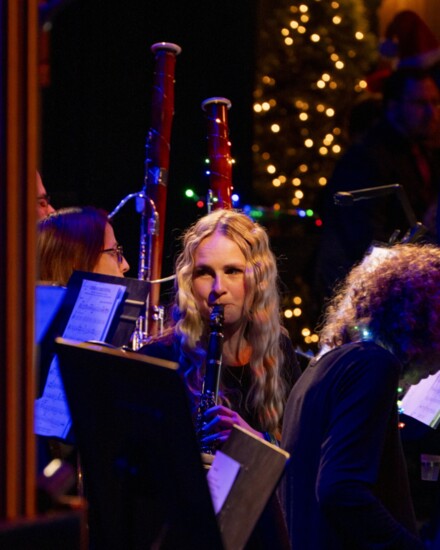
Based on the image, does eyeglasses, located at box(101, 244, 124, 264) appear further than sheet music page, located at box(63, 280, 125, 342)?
Yes

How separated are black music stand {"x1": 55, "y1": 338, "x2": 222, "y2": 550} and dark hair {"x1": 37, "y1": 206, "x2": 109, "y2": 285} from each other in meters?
1.94

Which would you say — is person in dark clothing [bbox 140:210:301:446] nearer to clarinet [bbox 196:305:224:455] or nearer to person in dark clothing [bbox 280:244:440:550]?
clarinet [bbox 196:305:224:455]

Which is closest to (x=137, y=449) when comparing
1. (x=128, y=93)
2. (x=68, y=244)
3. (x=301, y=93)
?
(x=68, y=244)

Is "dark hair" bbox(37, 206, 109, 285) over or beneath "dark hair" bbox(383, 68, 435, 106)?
beneath

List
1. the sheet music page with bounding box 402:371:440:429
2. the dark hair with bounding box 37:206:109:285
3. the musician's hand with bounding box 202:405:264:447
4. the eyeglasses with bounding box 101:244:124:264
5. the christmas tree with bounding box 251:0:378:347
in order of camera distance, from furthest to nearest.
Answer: the christmas tree with bounding box 251:0:378:347, the eyeglasses with bounding box 101:244:124:264, the dark hair with bounding box 37:206:109:285, the sheet music page with bounding box 402:371:440:429, the musician's hand with bounding box 202:405:264:447

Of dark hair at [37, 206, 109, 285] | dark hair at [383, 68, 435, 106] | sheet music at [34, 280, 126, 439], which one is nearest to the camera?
sheet music at [34, 280, 126, 439]

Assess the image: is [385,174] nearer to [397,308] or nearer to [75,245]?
[75,245]

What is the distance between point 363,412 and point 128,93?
354 cm

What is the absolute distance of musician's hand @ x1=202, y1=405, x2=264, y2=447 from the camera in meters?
2.56

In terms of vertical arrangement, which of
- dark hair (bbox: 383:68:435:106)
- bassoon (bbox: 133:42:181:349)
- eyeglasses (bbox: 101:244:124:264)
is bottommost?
eyeglasses (bbox: 101:244:124:264)

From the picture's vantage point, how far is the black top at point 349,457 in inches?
82.5

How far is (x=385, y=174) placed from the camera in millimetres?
5348

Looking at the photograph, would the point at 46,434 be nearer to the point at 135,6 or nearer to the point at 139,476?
the point at 139,476

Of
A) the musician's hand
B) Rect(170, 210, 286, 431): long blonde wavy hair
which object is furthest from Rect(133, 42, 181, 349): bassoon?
the musician's hand
